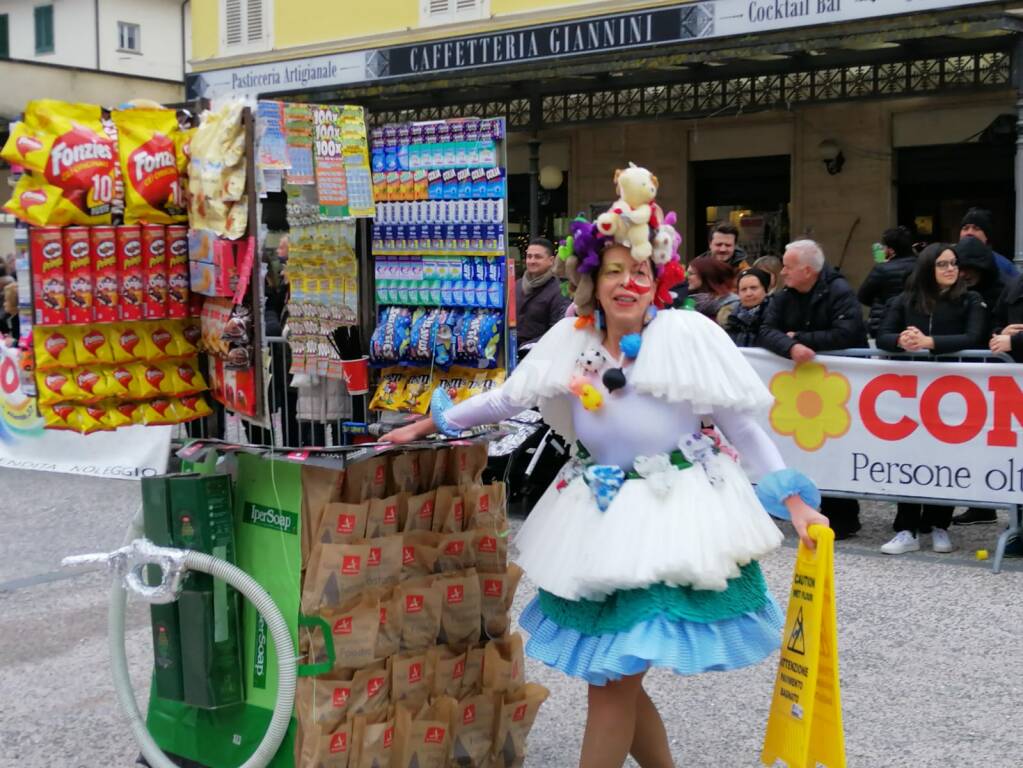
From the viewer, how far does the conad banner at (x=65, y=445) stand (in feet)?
31.5

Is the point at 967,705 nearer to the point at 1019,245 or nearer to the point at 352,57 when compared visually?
the point at 1019,245

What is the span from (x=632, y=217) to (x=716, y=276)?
5.43 meters

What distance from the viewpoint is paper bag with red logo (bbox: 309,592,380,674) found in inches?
140

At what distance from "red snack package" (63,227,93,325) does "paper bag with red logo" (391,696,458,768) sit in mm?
1573

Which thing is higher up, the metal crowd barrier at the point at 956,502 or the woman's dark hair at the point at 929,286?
the woman's dark hair at the point at 929,286

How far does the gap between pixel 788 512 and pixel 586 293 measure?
0.81 meters

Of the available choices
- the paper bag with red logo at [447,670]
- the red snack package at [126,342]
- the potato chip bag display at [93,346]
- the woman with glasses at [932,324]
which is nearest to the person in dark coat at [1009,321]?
the woman with glasses at [932,324]

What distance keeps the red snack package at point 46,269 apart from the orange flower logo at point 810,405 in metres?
4.76

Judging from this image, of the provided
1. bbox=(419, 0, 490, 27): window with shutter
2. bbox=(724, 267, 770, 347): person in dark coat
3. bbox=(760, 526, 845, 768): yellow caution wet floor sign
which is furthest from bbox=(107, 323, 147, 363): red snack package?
bbox=(419, 0, 490, 27): window with shutter

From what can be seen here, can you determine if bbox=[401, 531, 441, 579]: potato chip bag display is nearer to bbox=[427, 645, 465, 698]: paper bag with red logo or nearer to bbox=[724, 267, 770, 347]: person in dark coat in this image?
bbox=[427, 645, 465, 698]: paper bag with red logo

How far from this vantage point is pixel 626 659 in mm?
3209

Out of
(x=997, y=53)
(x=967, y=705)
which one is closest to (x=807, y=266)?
(x=967, y=705)

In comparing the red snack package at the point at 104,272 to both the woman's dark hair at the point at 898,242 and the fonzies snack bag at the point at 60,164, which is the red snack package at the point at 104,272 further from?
the woman's dark hair at the point at 898,242

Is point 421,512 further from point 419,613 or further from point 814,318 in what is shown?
point 814,318
